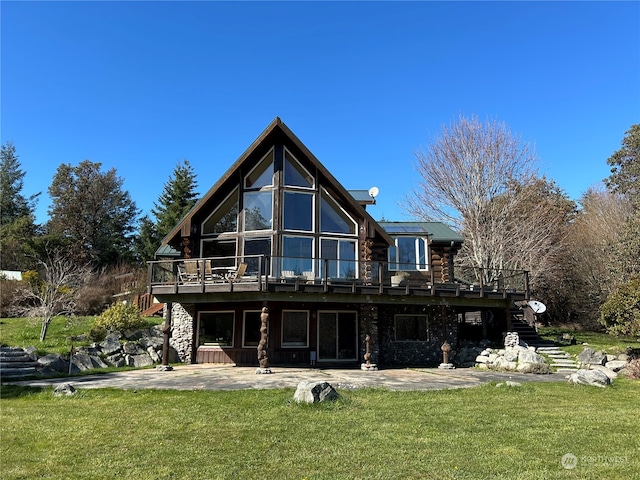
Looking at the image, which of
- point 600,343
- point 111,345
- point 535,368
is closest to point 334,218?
point 535,368

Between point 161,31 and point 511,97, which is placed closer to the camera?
point 161,31

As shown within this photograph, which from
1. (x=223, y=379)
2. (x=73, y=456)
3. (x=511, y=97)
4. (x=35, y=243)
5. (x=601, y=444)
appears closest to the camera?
(x=73, y=456)

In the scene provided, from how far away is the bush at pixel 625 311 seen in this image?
48.2 feet

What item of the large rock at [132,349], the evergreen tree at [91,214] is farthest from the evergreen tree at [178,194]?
the large rock at [132,349]

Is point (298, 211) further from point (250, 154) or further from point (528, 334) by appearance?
point (528, 334)

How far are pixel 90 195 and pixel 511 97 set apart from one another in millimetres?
35481

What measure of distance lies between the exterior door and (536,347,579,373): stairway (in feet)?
24.8

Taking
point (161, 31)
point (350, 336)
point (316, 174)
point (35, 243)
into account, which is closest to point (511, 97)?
point (316, 174)

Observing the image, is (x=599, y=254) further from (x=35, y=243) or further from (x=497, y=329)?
(x=35, y=243)

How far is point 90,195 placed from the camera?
39875mm

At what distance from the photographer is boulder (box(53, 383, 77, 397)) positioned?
10.3 m

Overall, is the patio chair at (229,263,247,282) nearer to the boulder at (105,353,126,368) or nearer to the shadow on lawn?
the boulder at (105,353,126,368)

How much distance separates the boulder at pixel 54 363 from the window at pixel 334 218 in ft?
35.4

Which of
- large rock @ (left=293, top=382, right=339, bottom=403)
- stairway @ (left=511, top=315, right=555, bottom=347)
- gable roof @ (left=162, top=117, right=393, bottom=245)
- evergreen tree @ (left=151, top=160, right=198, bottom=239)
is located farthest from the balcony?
evergreen tree @ (left=151, top=160, right=198, bottom=239)
